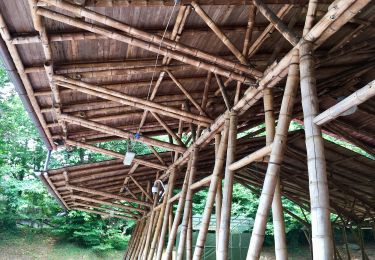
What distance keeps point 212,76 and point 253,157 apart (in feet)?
7.00

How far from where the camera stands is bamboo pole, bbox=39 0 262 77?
11.8 ft

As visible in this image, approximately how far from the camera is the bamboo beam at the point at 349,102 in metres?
2.77

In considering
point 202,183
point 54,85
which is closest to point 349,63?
point 202,183

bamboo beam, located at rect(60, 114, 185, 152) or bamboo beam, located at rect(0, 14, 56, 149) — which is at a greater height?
bamboo beam, located at rect(60, 114, 185, 152)

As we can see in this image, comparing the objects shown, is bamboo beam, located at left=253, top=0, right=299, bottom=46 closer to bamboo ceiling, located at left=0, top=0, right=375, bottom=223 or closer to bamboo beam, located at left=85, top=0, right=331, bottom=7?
bamboo ceiling, located at left=0, top=0, right=375, bottom=223

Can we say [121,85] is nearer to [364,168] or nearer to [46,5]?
[46,5]

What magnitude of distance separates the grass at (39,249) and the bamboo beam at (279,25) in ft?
53.7

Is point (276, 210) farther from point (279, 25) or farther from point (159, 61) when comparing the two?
point (159, 61)

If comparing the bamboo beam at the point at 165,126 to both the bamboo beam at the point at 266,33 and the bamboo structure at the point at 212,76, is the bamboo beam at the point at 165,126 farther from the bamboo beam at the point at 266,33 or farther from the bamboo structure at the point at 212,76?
the bamboo beam at the point at 266,33

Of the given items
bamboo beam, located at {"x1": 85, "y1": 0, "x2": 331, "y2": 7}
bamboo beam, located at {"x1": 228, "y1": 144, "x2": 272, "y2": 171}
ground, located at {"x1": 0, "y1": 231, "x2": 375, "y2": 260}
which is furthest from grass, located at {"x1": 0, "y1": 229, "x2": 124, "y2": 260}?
bamboo beam, located at {"x1": 85, "y1": 0, "x2": 331, "y2": 7}

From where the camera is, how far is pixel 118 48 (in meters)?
4.86

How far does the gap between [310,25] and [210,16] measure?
1.30 m

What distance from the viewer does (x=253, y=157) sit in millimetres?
4410

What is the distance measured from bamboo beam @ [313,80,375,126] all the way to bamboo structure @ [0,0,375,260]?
0.01 m
